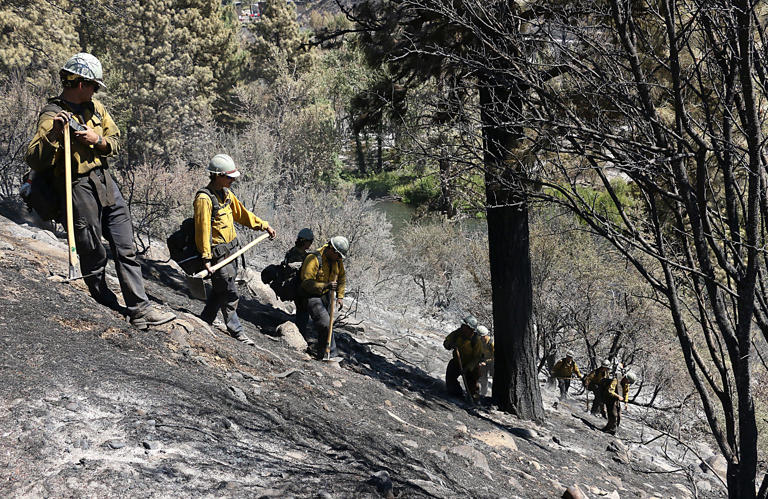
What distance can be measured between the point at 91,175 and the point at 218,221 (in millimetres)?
1380

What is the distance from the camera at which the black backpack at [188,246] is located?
18.4 feet

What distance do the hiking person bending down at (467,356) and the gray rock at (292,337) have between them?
2065mm

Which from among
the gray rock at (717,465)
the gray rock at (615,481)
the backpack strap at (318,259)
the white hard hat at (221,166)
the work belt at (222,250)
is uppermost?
the white hard hat at (221,166)

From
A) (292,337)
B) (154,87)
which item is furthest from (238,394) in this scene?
(154,87)

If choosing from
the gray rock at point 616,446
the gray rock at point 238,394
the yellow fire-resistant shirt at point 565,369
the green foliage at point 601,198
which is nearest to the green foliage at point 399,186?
the green foliage at point 601,198

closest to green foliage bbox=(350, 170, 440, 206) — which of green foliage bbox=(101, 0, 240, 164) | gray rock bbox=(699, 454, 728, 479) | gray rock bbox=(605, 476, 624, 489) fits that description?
green foliage bbox=(101, 0, 240, 164)

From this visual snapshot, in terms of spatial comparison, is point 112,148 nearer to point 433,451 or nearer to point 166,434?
point 166,434

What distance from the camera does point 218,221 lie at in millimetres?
5703

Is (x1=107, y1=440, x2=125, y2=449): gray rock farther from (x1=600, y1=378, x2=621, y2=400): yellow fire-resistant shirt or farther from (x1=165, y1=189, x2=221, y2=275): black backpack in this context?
(x1=600, y1=378, x2=621, y2=400): yellow fire-resistant shirt

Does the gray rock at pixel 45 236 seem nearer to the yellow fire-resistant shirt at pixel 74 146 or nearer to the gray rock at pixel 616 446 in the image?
the yellow fire-resistant shirt at pixel 74 146

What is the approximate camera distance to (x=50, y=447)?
10.1 ft

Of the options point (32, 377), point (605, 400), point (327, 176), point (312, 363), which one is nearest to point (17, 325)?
point (32, 377)

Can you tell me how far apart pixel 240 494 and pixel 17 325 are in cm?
211

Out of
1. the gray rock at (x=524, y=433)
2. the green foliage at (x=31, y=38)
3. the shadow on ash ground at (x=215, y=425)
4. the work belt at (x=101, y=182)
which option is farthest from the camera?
the green foliage at (x=31, y=38)
